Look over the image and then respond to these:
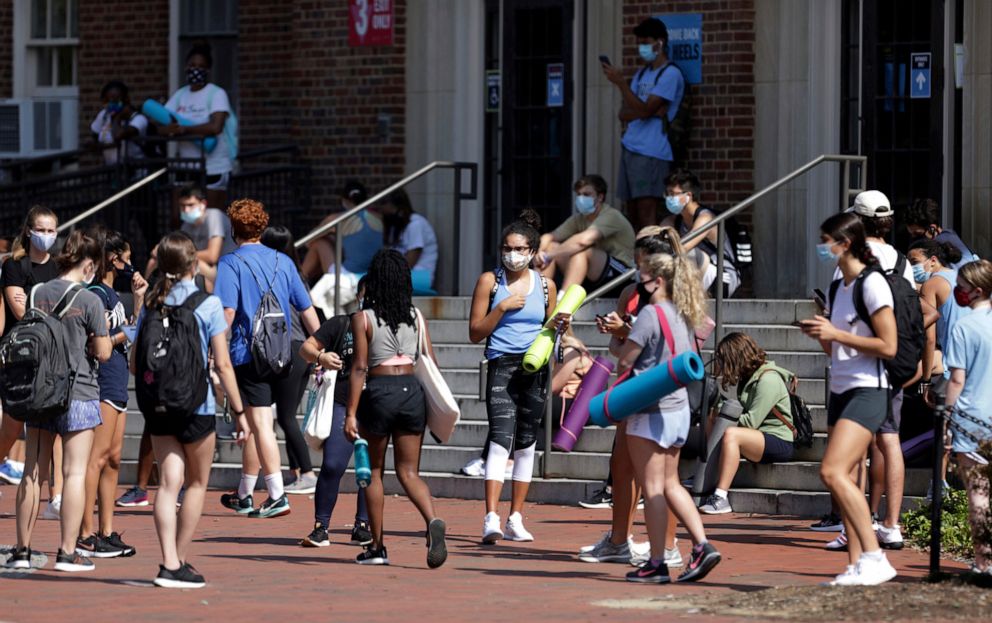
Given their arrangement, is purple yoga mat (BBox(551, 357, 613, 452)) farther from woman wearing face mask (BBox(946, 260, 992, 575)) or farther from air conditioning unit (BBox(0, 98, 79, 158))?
air conditioning unit (BBox(0, 98, 79, 158))

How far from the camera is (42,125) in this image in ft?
66.8

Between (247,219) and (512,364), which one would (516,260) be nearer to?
(512,364)

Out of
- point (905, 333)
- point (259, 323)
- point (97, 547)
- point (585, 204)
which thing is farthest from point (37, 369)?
point (585, 204)

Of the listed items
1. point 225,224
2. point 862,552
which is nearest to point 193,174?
point 225,224

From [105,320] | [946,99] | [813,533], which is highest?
[946,99]

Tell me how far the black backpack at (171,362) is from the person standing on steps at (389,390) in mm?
875

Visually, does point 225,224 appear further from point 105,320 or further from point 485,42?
point 105,320

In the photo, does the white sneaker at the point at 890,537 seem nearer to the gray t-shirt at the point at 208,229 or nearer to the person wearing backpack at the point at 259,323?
the person wearing backpack at the point at 259,323

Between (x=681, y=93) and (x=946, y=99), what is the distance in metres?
2.08

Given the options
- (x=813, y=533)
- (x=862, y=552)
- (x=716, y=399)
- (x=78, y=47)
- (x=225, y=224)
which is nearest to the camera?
(x=862, y=552)

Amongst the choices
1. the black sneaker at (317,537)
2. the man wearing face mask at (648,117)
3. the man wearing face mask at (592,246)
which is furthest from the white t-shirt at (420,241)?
the black sneaker at (317,537)

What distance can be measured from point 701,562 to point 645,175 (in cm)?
714

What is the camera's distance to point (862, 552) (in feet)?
29.1

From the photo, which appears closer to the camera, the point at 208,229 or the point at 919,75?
the point at 919,75
